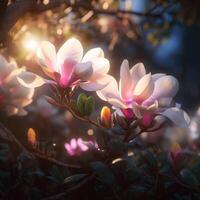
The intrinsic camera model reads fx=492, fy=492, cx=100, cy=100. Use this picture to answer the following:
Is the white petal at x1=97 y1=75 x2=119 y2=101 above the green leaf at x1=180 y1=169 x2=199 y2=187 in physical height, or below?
above

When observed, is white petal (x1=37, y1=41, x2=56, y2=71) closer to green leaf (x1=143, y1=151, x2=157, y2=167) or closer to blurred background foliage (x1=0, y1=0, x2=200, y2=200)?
blurred background foliage (x1=0, y1=0, x2=200, y2=200)

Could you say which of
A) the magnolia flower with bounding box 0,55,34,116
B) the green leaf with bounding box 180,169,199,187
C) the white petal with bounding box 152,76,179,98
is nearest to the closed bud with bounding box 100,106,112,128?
the white petal with bounding box 152,76,179,98

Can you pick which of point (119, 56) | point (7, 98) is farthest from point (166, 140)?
point (119, 56)

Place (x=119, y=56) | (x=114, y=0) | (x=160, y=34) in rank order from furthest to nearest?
(x=119, y=56)
(x=160, y=34)
(x=114, y=0)

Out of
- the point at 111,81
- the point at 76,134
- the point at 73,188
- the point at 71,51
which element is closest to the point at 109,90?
the point at 111,81

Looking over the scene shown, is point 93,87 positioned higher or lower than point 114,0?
lower

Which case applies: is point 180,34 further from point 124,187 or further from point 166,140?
point 124,187
